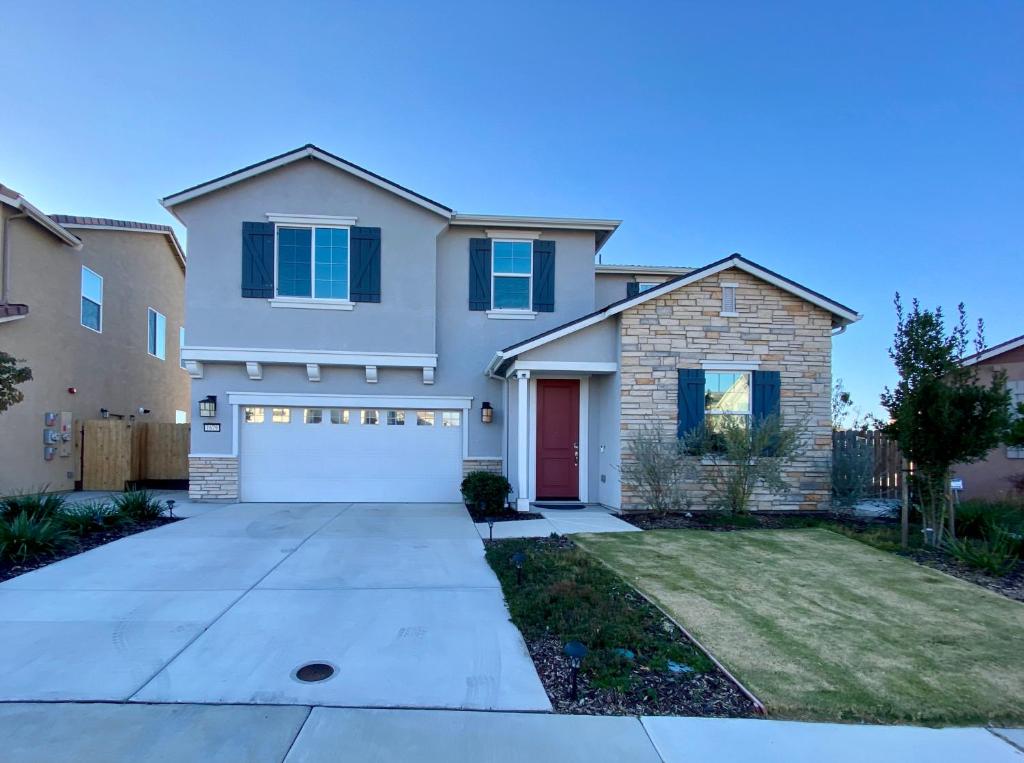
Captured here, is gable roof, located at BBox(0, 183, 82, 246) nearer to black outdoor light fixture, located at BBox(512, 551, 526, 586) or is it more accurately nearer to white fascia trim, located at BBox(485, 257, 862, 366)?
white fascia trim, located at BBox(485, 257, 862, 366)

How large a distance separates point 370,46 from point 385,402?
25.3 feet

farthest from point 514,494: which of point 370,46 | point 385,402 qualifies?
point 370,46

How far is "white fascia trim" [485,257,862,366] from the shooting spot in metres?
9.70

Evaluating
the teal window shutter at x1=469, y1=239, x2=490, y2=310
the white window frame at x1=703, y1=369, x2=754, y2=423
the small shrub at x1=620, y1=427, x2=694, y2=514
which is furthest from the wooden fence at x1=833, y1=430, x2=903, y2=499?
the teal window shutter at x1=469, y1=239, x2=490, y2=310

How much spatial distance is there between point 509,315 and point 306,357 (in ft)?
14.2

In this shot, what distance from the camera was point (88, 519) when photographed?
8039 mm

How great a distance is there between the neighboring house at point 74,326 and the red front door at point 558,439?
9.98m

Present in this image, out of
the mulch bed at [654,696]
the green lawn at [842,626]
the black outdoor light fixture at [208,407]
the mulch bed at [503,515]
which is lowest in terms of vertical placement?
the mulch bed at [503,515]

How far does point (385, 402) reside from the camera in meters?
11.4

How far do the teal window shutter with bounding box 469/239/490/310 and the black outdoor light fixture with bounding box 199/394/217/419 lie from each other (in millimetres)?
5614

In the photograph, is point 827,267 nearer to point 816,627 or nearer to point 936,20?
point 936,20

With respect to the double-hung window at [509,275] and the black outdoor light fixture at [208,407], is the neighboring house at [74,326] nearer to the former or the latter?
the black outdoor light fixture at [208,407]

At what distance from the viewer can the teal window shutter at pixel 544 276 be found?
11.8 m

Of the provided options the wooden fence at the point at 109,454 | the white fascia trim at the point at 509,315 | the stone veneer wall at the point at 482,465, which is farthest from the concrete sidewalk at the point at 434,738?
the wooden fence at the point at 109,454
